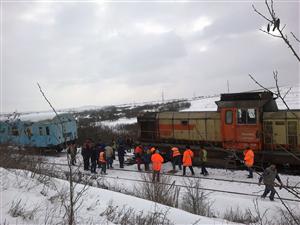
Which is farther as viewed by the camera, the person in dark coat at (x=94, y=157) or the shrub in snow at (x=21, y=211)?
the person in dark coat at (x=94, y=157)

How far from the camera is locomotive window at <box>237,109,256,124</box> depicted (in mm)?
17444

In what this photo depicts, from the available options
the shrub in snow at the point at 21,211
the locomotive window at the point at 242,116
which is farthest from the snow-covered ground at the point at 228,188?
the shrub in snow at the point at 21,211

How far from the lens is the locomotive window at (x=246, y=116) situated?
17.4m

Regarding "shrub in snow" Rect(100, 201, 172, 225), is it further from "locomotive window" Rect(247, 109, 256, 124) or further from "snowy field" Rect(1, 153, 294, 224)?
"locomotive window" Rect(247, 109, 256, 124)

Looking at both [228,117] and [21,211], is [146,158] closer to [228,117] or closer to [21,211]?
[228,117]

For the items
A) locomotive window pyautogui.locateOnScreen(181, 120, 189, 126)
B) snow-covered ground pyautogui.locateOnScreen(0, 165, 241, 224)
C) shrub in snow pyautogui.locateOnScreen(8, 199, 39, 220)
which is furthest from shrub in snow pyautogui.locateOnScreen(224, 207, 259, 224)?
locomotive window pyautogui.locateOnScreen(181, 120, 189, 126)

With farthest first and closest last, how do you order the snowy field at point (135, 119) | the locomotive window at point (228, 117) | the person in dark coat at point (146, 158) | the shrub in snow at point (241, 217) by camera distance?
the snowy field at point (135, 119)
the person in dark coat at point (146, 158)
the locomotive window at point (228, 117)
the shrub in snow at point (241, 217)

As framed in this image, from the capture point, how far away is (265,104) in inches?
691

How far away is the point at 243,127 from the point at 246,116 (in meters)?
0.59

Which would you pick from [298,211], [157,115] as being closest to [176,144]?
[157,115]

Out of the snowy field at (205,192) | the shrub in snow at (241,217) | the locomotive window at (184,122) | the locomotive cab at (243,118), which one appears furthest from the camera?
the locomotive window at (184,122)

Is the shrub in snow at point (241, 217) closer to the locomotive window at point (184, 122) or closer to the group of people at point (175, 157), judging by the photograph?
the group of people at point (175, 157)

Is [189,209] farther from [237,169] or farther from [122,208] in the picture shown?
[237,169]

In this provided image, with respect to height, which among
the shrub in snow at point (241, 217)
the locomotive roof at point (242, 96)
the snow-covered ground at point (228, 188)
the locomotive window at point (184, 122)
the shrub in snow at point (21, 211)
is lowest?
the snow-covered ground at point (228, 188)
